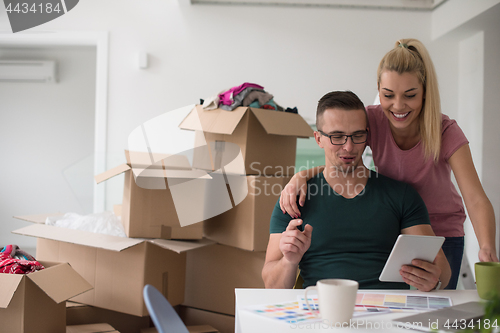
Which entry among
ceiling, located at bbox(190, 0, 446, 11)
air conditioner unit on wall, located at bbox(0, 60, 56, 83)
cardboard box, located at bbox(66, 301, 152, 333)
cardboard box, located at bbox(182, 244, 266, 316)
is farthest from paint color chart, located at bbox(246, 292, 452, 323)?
air conditioner unit on wall, located at bbox(0, 60, 56, 83)

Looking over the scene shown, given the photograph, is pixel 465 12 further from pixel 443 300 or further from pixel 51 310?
pixel 51 310

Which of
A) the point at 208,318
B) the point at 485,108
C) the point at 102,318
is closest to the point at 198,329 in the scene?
the point at 208,318

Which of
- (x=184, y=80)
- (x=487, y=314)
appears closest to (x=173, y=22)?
(x=184, y=80)

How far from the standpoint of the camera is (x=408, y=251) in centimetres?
95

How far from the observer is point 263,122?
1896 mm

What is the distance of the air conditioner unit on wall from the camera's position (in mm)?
4348

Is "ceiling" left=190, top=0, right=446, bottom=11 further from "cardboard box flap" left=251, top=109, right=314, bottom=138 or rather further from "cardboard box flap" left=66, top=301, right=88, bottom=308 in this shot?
"cardboard box flap" left=66, top=301, right=88, bottom=308

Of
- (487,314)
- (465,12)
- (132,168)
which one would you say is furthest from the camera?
(465,12)

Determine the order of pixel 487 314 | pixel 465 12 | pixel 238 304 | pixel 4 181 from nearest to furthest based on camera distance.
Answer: pixel 487 314, pixel 238 304, pixel 465 12, pixel 4 181

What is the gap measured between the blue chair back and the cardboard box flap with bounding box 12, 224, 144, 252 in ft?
3.50

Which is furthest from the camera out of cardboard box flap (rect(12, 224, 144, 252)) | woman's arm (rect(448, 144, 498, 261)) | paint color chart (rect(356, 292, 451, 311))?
cardboard box flap (rect(12, 224, 144, 252))

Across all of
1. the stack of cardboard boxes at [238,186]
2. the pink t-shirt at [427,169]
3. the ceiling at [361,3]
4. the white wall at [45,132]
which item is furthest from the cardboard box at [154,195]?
the white wall at [45,132]

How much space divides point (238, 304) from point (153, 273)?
1118mm

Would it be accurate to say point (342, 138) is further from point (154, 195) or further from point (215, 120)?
point (154, 195)
